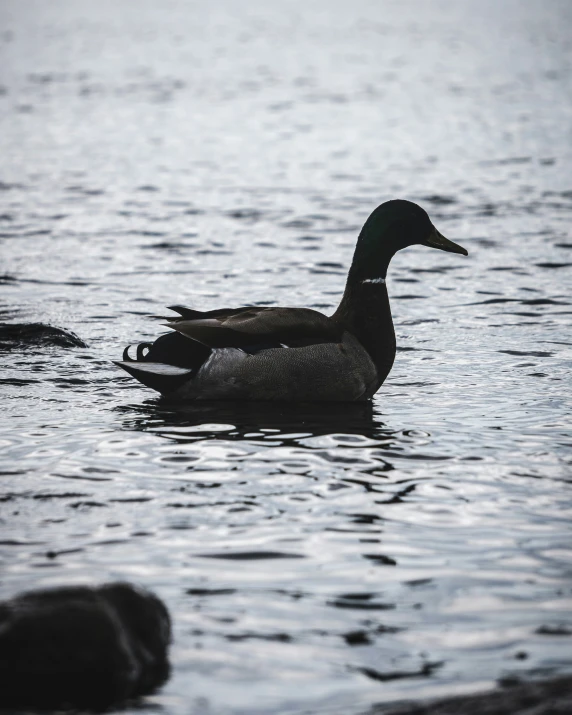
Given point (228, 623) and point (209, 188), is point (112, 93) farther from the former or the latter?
point (228, 623)

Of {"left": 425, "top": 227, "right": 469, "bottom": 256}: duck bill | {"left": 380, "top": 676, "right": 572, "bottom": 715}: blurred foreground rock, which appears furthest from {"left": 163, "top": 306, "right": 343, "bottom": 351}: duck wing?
{"left": 380, "top": 676, "right": 572, "bottom": 715}: blurred foreground rock

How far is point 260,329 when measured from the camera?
8.71 meters

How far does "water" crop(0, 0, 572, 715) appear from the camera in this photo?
17.2ft

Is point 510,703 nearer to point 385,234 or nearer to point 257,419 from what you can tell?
point 257,419

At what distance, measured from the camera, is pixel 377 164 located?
22.4 m

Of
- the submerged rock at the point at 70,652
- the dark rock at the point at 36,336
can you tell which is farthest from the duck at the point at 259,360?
the submerged rock at the point at 70,652

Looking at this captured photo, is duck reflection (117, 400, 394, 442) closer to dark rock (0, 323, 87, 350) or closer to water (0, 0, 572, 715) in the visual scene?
water (0, 0, 572, 715)

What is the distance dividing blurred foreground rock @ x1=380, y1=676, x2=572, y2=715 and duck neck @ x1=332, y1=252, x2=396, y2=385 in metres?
4.65

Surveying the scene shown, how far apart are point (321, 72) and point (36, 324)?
30.5 metres

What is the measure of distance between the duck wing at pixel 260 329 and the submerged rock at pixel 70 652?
399cm

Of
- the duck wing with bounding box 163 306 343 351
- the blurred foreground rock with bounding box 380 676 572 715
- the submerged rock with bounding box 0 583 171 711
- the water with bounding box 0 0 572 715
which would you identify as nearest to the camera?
the blurred foreground rock with bounding box 380 676 572 715

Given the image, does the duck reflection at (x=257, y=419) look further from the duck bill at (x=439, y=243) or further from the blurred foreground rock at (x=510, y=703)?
the blurred foreground rock at (x=510, y=703)

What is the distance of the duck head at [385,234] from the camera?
9.52m

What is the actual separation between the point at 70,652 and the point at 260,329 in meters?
4.38
